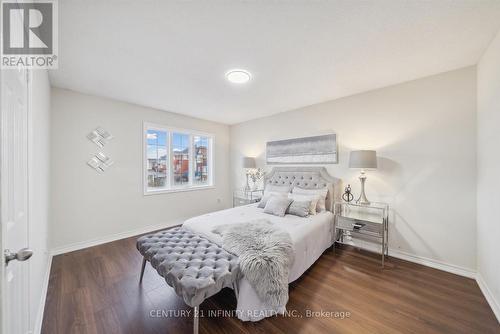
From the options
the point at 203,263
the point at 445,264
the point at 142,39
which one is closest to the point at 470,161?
the point at 445,264

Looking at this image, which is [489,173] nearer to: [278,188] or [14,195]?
[278,188]

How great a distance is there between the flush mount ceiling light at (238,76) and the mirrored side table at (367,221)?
93.7 inches

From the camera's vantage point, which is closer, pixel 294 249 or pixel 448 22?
pixel 448 22

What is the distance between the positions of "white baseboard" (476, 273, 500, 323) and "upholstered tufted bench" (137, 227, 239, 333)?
230 centimetres

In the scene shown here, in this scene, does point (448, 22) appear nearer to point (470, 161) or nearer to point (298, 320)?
point (470, 161)

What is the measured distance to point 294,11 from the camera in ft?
4.82

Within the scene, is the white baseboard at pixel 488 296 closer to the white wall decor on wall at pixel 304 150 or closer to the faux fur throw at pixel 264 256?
the faux fur throw at pixel 264 256

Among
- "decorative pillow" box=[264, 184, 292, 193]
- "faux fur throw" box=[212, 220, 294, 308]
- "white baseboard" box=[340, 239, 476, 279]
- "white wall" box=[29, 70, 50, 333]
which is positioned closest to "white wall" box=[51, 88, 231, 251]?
"white wall" box=[29, 70, 50, 333]

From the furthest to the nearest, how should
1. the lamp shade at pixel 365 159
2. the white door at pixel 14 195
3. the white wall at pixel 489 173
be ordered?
1. the lamp shade at pixel 365 159
2. the white wall at pixel 489 173
3. the white door at pixel 14 195

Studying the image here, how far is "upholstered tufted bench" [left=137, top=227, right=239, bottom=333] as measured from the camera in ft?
4.37

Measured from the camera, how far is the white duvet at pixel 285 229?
157 centimetres

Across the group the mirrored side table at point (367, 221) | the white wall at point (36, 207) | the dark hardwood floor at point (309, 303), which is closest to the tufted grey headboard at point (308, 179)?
the mirrored side table at point (367, 221)

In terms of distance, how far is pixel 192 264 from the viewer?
1.56 m

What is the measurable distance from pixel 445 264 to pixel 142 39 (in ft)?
14.0
